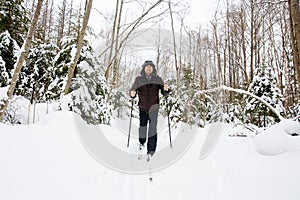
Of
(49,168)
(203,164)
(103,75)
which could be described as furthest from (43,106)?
(203,164)

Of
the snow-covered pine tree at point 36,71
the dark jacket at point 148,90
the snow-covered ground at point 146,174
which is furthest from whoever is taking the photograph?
the snow-covered pine tree at point 36,71

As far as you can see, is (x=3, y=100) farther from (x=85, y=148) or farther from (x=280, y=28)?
(x=280, y=28)

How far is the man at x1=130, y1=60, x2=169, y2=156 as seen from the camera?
4.47m

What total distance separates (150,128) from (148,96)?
2.10 feet

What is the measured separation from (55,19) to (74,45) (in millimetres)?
13547

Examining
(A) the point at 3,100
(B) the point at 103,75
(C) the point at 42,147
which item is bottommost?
(C) the point at 42,147

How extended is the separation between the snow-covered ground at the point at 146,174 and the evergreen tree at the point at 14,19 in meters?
6.56

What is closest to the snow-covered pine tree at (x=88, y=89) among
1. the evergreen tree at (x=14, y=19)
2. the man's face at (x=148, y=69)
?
the evergreen tree at (x=14, y=19)

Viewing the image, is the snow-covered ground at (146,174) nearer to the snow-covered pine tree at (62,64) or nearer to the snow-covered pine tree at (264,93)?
the snow-covered pine tree at (62,64)

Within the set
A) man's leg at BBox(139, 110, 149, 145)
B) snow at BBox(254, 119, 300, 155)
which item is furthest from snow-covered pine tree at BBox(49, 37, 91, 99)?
snow at BBox(254, 119, 300, 155)

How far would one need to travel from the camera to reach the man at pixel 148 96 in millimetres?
4469

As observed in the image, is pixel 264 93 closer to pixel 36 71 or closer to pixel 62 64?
pixel 62 64

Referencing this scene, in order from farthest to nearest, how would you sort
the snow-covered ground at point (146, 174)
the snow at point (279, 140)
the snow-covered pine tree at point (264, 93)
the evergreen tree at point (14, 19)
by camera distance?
the snow-covered pine tree at point (264, 93) → the evergreen tree at point (14, 19) → the snow at point (279, 140) → the snow-covered ground at point (146, 174)

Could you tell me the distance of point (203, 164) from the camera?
3865 millimetres
